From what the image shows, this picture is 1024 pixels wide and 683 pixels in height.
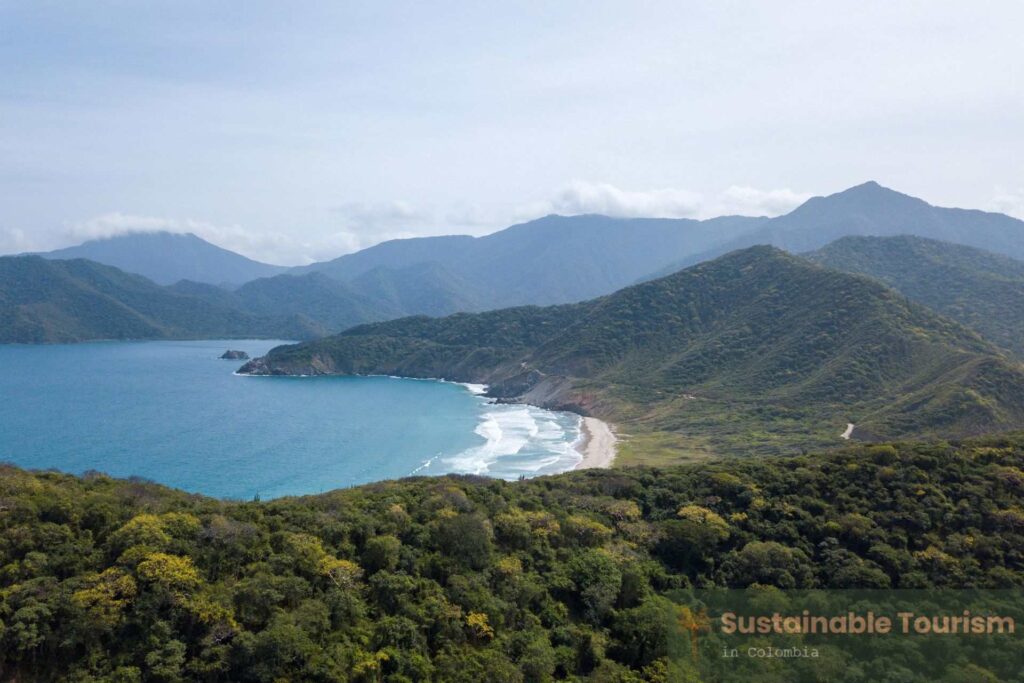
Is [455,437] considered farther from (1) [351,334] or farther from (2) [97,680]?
(1) [351,334]

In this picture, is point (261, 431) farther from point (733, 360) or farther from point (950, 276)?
point (950, 276)

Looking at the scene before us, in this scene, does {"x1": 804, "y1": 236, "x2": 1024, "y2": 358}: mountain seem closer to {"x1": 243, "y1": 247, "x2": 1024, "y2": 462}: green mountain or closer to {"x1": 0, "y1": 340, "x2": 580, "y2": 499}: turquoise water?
{"x1": 243, "y1": 247, "x2": 1024, "y2": 462}: green mountain

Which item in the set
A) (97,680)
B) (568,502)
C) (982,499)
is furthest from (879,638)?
(97,680)

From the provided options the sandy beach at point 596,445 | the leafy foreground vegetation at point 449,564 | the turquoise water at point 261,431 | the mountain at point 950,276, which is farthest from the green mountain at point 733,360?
the leafy foreground vegetation at point 449,564

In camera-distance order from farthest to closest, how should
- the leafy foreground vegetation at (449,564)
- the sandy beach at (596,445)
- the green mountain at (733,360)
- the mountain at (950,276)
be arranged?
1. the mountain at (950,276)
2. the green mountain at (733,360)
3. the sandy beach at (596,445)
4. the leafy foreground vegetation at (449,564)

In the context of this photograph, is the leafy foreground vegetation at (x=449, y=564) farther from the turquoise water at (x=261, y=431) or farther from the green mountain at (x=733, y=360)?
the green mountain at (x=733, y=360)

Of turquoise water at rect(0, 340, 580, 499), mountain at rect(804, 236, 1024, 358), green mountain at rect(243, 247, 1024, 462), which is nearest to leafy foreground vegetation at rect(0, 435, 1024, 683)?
turquoise water at rect(0, 340, 580, 499)
